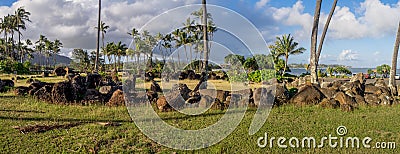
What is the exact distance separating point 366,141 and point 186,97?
7279 mm

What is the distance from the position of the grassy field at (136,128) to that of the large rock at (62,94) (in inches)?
23.3

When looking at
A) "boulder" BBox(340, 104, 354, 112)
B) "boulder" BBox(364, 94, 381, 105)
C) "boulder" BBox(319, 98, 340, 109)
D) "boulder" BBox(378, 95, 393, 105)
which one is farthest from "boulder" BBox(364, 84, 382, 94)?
"boulder" BBox(340, 104, 354, 112)

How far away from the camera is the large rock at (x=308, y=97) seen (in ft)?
43.3

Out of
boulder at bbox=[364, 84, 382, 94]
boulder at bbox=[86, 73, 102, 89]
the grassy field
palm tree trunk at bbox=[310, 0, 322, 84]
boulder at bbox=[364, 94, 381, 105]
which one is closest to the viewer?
the grassy field

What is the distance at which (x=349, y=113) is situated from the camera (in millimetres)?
11367

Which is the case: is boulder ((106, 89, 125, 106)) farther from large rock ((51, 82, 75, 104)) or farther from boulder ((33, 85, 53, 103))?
boulder ((33, 85, 53, 103))

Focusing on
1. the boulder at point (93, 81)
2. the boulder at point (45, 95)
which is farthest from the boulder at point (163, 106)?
the boulder at point (93, 81)

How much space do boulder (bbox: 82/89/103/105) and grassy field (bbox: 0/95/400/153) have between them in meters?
0.94

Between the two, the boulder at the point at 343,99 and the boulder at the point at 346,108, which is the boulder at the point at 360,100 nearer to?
the boulder at the point at 343,99

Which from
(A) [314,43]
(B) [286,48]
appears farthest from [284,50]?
(A) [314,43]

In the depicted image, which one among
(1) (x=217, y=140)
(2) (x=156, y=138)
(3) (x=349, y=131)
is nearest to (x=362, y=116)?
(3) (x=349, y=131)

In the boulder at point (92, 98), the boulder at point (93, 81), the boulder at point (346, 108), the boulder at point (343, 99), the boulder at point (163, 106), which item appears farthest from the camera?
the boulder at point (93, 81)

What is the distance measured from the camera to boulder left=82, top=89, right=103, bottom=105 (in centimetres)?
1283

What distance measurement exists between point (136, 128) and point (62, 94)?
19.9 feet
